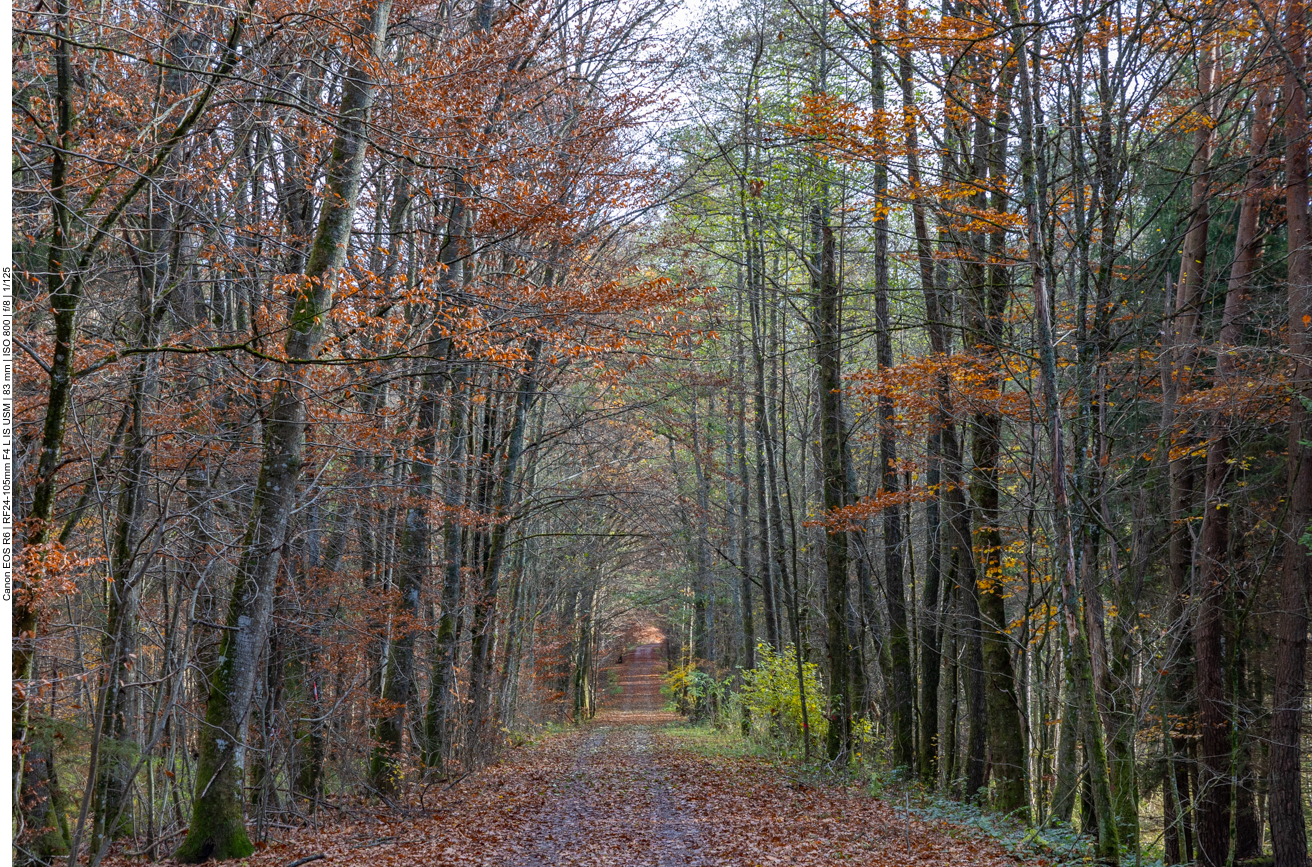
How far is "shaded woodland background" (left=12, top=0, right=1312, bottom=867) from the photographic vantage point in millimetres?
7035

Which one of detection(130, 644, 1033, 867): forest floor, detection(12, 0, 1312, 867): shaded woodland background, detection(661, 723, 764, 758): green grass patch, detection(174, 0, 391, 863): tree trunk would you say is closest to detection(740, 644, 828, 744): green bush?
detection(12, 0, 1312, 867): shaded woodland background

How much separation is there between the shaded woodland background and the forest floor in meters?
0.99

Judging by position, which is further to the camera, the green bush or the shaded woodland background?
the green bush

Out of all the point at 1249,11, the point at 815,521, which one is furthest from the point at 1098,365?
the point at 815,521

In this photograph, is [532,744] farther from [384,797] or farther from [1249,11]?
[1249,11]

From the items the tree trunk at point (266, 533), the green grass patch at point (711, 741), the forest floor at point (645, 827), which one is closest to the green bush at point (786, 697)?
the green grass patch at point (711, 741)

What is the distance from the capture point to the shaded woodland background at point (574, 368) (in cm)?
704

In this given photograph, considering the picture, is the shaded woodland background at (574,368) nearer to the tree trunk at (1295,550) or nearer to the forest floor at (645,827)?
the tree trunk at (1295,550)

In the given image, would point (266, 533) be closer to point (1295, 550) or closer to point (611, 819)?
point (611, 819)

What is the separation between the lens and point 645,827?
943 centimetres

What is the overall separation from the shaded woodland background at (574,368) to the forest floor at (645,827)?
3.25ft

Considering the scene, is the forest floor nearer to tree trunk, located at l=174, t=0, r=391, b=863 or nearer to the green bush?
tree trunk, located at l=174, t=0, r=391, b=863

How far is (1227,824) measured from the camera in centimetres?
1104

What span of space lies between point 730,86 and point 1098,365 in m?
11.0
